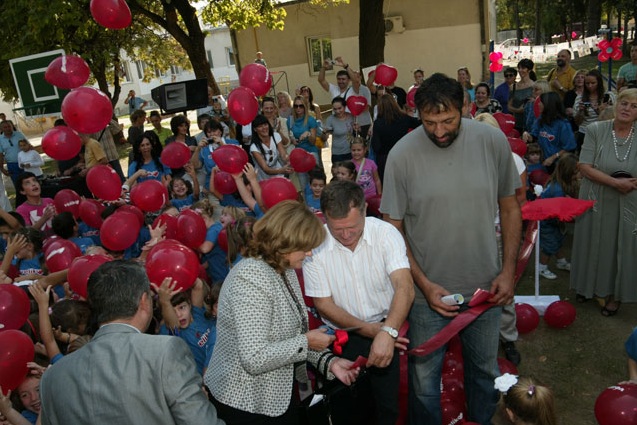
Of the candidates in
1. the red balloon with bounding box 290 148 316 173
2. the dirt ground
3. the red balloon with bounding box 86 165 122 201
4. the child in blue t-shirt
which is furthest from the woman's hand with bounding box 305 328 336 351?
the red balloon with bounding box 290 148 316 173

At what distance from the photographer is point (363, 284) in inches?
113

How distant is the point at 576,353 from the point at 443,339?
6.88ft

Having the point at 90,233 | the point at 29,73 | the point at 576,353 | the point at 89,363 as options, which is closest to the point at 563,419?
the point at 576,353

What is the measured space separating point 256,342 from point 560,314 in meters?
3.28

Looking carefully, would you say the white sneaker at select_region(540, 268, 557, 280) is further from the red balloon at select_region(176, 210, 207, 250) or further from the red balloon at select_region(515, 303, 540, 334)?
the red balloon at select_region(176, 210, 207, 250)

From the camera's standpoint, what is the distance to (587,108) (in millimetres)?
7520

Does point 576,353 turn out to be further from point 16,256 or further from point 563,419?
point 16,256

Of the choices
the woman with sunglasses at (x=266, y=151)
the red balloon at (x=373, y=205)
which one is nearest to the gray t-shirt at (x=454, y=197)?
the red balloon at (x=373, y=205)

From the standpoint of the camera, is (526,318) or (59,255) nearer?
(526,318)

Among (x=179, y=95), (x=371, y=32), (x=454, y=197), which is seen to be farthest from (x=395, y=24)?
(x=454, y=197)

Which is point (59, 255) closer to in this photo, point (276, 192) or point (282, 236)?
point (276, 192)

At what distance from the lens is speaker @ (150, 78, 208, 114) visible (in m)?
8.66

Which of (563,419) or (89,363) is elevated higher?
(89,363)

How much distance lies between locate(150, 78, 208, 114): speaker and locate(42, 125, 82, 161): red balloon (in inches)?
103
